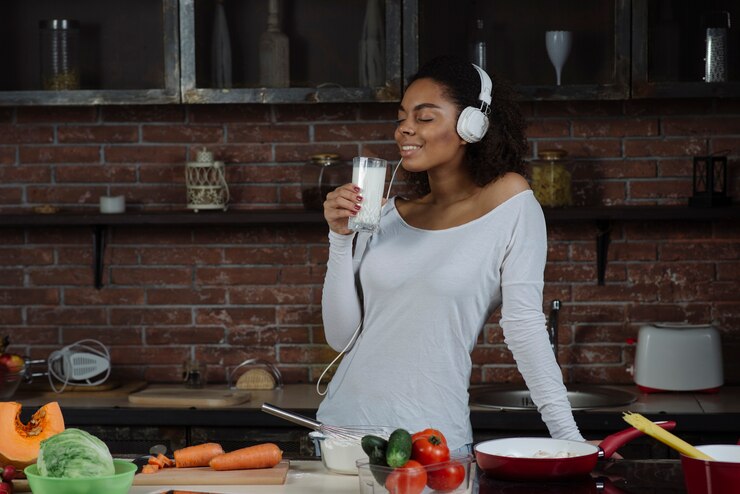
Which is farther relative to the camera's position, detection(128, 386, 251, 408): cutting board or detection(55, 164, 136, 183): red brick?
detection(55, 164, 136, 183): red brick

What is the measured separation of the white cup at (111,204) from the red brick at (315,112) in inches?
23.8

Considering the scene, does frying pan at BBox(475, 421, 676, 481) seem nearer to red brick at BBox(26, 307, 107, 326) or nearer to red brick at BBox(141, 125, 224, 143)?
red brick at BBox(141, 125, 224, 143)

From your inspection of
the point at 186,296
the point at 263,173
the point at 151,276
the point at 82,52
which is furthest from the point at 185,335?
the point at 82,52

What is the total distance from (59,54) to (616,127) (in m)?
1.85

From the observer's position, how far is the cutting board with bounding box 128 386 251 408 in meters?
3.16

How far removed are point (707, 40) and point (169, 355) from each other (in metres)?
2.06

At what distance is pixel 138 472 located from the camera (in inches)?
71.3

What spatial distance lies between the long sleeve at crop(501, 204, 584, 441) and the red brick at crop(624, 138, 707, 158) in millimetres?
1470

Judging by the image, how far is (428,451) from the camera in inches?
59.7

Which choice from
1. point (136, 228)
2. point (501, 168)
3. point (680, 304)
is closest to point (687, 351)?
point (680, 304)

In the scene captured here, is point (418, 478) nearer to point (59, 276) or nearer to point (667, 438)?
point (667, 438)

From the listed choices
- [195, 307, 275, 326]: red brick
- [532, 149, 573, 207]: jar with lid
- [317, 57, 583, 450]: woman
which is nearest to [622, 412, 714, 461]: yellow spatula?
[317, 57, 583, 450]: woman

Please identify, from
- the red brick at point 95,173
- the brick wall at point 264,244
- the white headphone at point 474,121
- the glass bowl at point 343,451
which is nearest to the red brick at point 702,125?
the brick wall at point 264,244

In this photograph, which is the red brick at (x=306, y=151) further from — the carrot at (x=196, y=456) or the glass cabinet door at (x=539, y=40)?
the carrot at (x=196, y=456)
